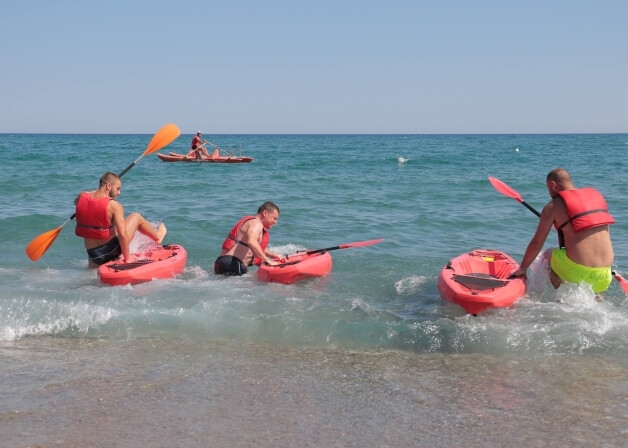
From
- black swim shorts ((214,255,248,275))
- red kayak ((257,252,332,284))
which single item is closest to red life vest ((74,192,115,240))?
black swim shorts ((214,255,248,275))

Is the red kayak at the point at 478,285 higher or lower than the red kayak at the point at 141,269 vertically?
higher

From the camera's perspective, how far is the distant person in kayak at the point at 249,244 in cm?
754

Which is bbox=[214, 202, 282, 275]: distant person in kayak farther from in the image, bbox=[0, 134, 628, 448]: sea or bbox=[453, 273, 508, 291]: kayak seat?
bbox=[453, 273, 508, 291]: kayak seat

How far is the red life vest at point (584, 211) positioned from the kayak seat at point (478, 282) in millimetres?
842

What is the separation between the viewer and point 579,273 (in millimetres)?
6238

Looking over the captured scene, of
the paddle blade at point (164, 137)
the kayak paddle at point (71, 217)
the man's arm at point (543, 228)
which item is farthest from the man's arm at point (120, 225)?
the man's arm at point (543, 228)

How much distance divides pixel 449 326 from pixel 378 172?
19.0 meters

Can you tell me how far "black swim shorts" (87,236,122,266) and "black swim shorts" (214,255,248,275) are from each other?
1153mm

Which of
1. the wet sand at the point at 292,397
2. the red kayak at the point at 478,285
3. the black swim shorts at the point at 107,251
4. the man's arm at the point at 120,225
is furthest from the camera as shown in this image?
the black swim shorts at the point at 107,251

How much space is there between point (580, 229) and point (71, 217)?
5.63 m

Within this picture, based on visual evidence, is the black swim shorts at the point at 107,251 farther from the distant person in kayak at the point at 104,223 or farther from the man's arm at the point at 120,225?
the man's arm at the point at 120,225

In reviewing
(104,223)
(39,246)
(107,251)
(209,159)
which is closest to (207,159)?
(209,159)

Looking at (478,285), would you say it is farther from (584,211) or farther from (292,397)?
(292,397)

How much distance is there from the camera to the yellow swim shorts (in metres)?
6.19
